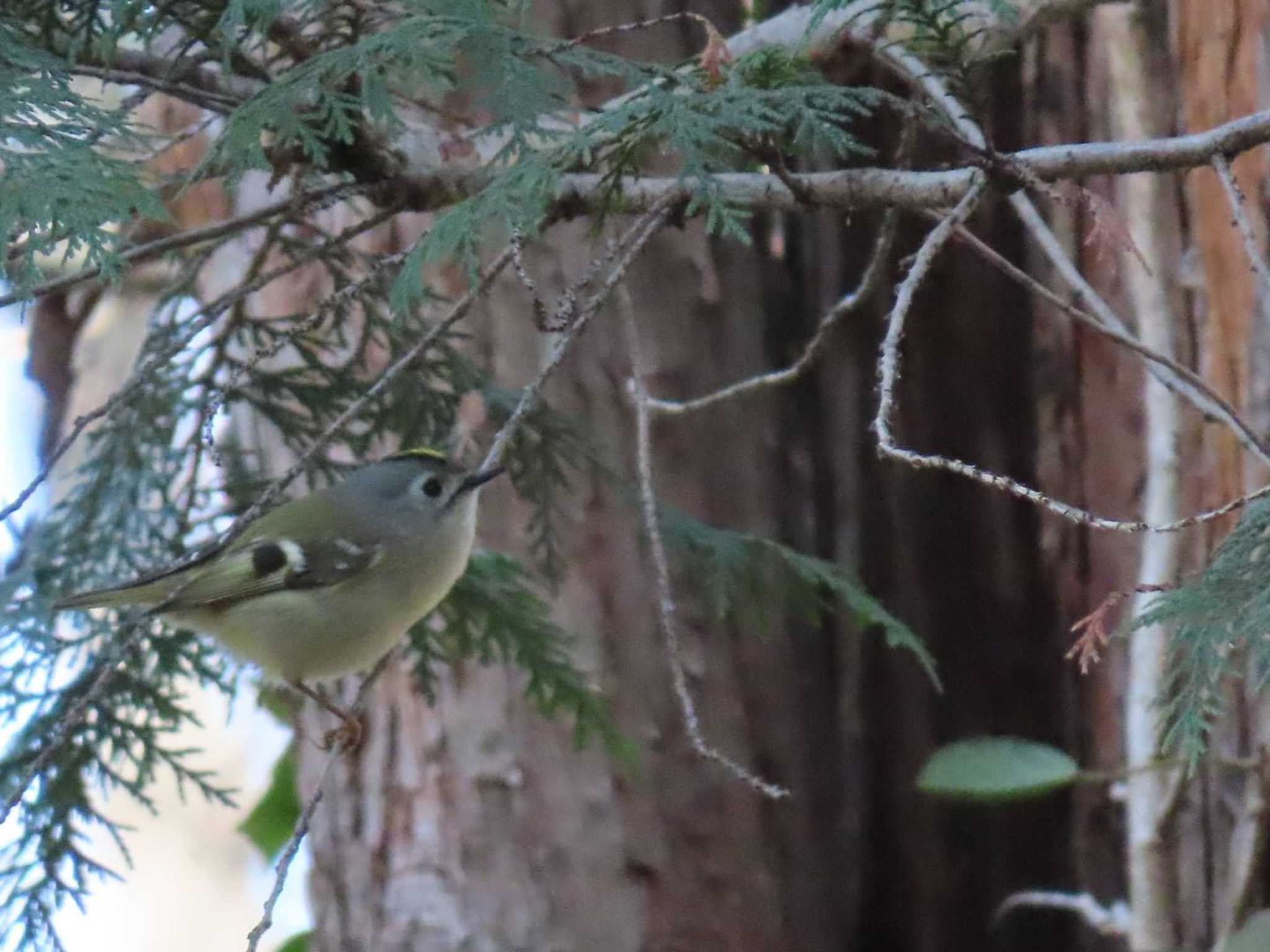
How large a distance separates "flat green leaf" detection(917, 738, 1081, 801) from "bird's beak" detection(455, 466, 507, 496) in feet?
3.25

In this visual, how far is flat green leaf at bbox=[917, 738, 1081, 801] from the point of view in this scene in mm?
2408

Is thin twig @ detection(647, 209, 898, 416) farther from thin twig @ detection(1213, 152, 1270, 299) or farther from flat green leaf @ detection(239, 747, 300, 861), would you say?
flat green leaf @ detection(239, 747, 300, 861)

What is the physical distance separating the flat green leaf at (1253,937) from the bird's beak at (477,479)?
132 centimetres

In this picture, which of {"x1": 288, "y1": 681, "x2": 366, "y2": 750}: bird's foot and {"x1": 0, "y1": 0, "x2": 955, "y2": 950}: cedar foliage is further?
{"x1": 288, "y1": 681, "x2": 366, "y2": 750}: bird's foot

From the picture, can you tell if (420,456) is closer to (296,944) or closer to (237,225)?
(237,225)

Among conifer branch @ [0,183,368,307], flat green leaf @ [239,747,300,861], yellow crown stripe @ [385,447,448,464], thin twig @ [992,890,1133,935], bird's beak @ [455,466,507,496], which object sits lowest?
thin twig @ [992,890,1133,935]

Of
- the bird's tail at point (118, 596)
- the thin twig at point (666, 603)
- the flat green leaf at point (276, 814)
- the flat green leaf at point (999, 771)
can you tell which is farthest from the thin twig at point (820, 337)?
the flat green leaf at point (276, 814)

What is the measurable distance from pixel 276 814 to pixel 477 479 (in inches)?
64.7

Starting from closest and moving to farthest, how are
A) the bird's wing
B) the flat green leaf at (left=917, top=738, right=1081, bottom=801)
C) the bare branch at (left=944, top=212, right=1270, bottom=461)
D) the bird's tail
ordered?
1. the bare branch at (left=944, top=212, right=1270, bottom=461)
2. the bird's tail
3. the bird's wing
4. the flat green leaf at (left=917, top=738, right=1081, bottom=801)

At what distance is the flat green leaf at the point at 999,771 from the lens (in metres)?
2.41

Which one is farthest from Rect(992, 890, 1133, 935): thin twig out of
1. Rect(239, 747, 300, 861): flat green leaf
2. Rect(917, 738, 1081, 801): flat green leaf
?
Rect(239, 747, 300, 861): flat green leaf

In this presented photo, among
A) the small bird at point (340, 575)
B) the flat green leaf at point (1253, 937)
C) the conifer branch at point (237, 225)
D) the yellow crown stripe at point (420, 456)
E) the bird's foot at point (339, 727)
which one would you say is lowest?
the flat green leaf at point (1253, 937)

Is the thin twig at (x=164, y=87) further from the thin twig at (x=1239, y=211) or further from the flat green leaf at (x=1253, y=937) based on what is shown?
the flat green leaf at (x=1253, y=937)

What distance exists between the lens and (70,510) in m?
2.24
